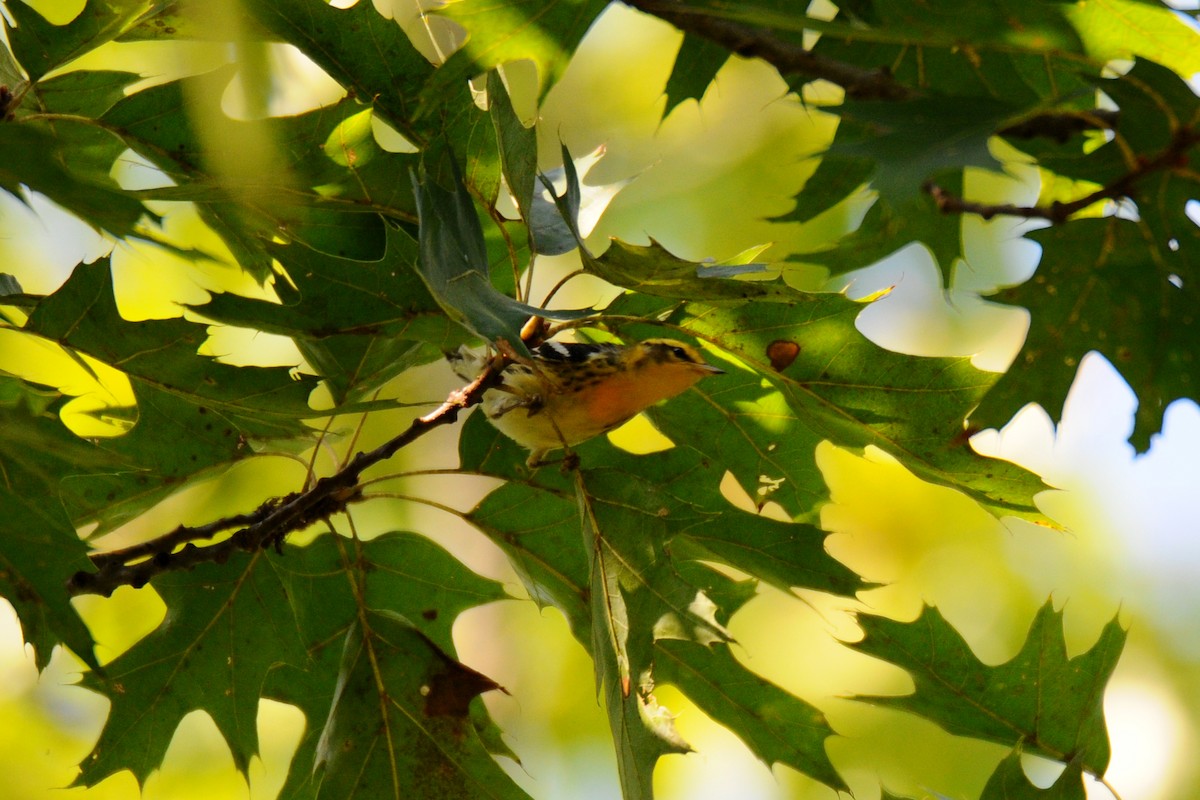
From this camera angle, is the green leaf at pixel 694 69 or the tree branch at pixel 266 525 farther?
the green leaf at pixel 694 69

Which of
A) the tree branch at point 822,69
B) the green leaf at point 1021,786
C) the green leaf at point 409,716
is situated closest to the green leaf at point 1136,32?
the tree branch at point 822,69

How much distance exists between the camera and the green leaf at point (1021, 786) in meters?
2.45

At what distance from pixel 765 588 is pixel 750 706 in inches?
223

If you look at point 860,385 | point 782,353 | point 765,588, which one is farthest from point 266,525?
point 765,588

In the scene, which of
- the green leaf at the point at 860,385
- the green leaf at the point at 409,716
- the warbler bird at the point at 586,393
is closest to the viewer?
the green leaf at the point at 860,385

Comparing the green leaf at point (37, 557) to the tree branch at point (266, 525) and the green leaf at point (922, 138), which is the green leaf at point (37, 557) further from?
the green leaf at point (922, 138)

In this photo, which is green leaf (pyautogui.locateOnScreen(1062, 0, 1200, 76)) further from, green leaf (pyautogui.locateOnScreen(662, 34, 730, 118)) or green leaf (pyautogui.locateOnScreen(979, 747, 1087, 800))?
green leaf (pyautogui.locateOnScreen(979, 747, 1087, 800))

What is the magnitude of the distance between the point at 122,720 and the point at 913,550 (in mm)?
6583

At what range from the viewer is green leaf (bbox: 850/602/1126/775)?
2756 mm

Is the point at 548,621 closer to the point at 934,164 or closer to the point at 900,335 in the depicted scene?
the point at 900,335

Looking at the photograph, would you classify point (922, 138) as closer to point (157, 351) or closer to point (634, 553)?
point (634, 553)

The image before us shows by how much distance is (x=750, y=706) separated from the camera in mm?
2721

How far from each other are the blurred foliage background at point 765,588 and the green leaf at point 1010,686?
Result: 386 cm

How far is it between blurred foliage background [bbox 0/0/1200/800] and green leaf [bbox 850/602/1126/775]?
386 cm
